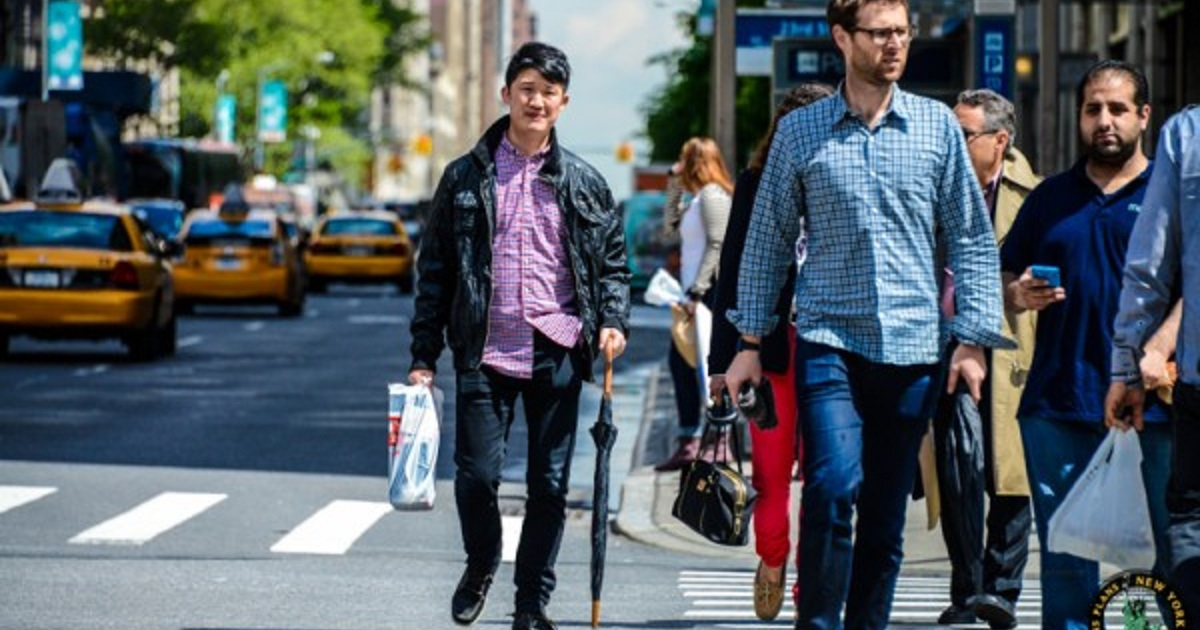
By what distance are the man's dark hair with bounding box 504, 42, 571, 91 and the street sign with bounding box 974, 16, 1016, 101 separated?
977 centimetres

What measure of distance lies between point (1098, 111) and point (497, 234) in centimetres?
194

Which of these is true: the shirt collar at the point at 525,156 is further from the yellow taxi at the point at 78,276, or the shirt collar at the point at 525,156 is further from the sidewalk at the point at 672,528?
the yellow taxi at the point at 78,276

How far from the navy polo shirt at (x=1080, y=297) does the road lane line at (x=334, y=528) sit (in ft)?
17.2

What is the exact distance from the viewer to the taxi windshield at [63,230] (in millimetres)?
29814

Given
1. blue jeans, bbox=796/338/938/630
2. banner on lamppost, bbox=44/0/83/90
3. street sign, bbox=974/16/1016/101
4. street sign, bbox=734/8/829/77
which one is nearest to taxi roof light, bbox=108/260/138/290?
street sign, bbox=734/8/829/77

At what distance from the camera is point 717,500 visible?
918cm

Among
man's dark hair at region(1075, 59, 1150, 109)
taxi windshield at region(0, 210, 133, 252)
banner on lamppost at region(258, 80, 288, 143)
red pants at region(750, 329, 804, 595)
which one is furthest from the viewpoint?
banner on lamppost at region(258, 80, 288, 143)

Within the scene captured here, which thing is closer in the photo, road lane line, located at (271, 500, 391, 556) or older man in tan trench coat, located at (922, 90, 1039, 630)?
older man in tan trench coat, located at (922, 90, 1039, 630)

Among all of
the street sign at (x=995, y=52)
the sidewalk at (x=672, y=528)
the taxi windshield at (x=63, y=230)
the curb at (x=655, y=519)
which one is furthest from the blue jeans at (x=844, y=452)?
the taxi windshield at (x=63, y=230)

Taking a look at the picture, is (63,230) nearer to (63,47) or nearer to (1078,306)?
(1078,306)

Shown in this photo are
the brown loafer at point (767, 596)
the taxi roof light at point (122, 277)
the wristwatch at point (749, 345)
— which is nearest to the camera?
the wristwatch at point (749, 345)

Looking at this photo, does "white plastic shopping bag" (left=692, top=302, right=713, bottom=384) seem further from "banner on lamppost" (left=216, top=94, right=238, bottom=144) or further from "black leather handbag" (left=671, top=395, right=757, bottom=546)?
"banner on lamppost" (left=216, top=94, right=238, bottom=144)

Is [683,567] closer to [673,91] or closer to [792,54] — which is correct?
[792,54]

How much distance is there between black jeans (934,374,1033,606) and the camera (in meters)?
A: 10.5
